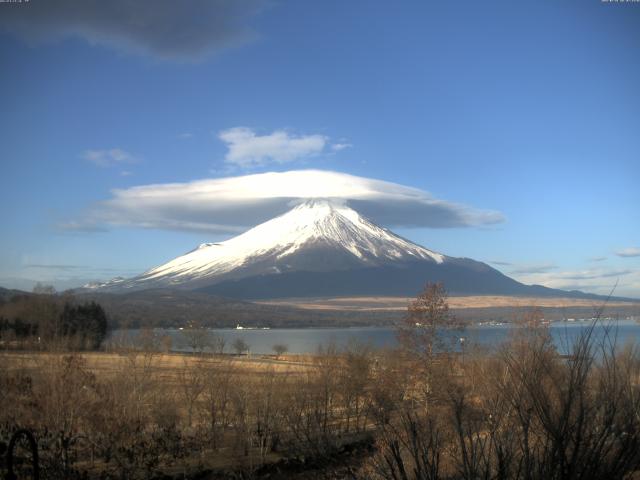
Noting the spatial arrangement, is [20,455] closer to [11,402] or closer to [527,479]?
[11,402]

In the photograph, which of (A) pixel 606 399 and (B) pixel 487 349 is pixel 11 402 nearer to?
(A) pixel 606 399

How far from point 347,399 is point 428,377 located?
11.0 feet

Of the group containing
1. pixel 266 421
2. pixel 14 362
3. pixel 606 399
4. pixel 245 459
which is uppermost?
pixel 606 399

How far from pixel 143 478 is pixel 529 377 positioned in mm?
11458

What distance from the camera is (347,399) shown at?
25.6m

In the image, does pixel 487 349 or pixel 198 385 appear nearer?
pixel 198 385

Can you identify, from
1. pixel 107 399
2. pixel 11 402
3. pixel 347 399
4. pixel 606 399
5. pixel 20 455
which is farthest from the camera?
pixel 347 399

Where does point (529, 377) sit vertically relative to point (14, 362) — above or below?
above

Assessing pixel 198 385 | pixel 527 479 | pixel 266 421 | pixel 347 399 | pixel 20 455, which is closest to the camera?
pixel 527 479

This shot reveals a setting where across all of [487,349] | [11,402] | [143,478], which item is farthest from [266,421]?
[487,349]

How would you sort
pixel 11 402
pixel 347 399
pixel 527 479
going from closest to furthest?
pixel 527 479
pixel 11 402
pixel 347 399

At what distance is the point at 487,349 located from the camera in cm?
2581

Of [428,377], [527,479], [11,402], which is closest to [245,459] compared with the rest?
[11,402]

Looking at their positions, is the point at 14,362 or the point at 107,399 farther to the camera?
the point at 14,362
